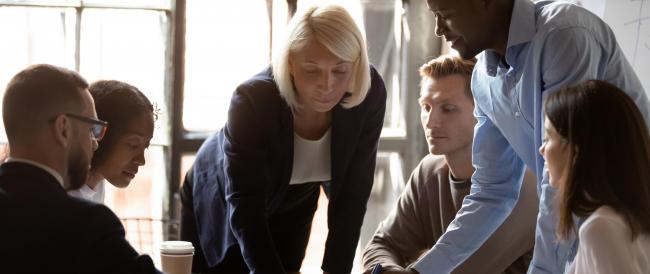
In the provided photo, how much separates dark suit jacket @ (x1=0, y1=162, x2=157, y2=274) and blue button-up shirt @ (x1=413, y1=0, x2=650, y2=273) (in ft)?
2.59

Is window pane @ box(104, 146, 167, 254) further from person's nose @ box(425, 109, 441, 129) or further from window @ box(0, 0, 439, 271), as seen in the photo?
person's nose @ box(425, 109, 441, 129)

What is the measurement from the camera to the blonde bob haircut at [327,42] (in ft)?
7.64

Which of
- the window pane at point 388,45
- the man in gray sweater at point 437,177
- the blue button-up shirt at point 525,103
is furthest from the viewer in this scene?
the window pane at point 388,45

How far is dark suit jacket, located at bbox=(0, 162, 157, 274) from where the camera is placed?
151 cm

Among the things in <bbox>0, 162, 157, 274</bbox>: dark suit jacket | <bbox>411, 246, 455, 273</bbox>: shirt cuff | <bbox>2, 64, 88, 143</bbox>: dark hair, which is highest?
<bbox>2, 64, 88, 143</bbox>: dark hair

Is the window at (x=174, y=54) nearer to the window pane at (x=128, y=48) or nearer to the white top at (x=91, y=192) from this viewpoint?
the window pane at (x=128, y=48)

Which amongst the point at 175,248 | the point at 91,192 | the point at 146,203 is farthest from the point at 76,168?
the point at 146,203

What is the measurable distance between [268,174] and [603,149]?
96 centimetres

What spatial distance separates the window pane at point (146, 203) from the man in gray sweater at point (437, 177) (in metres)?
1.12

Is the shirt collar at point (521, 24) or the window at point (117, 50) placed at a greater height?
the shirt collar at point (521, 24)

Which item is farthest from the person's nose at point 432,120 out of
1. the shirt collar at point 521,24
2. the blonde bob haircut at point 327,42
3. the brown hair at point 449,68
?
the shirt collar at point 521,24

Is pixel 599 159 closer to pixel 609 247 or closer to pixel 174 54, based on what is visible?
pixel 609 247

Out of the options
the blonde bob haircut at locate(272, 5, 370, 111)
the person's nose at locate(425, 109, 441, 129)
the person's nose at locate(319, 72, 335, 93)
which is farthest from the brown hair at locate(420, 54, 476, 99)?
the person's nose at locate(319, 72, 335, 93)

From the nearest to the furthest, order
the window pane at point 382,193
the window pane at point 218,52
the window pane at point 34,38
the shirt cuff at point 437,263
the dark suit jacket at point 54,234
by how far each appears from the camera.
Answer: the dark suit jacket at point 54,234 → the shirt cuff at point 437,263 → the window pane at point 34,38 → the window pane at point 218,52 → the window pane at point 382,193
